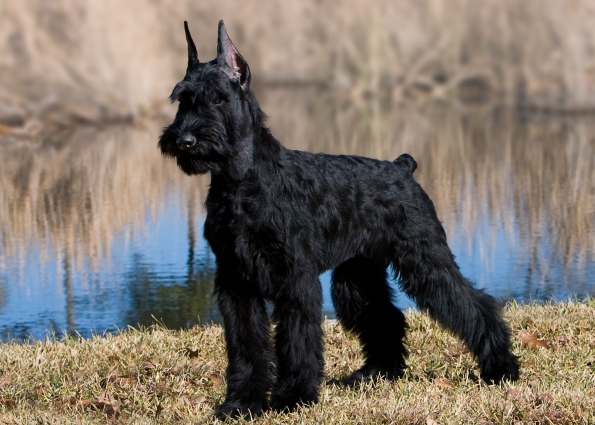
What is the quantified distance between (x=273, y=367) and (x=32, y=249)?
6.56 m

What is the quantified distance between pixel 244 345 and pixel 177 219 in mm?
7537

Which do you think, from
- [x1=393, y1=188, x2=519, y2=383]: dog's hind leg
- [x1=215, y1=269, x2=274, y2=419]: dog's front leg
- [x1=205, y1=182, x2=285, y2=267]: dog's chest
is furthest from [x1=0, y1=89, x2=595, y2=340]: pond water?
[x1=205, y1=182, x2=285, y2=267]: dog's chest

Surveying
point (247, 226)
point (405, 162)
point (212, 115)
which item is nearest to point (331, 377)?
point (405, 162)

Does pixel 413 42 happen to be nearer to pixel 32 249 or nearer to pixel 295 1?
pixel 295 1

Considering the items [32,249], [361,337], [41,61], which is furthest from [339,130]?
[361,337]

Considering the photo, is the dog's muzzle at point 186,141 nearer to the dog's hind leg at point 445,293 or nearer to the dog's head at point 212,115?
the dog's head at point 212,115

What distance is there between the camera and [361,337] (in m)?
6.18

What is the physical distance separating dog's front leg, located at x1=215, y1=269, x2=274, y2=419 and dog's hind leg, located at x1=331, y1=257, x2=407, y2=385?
37.3 inches

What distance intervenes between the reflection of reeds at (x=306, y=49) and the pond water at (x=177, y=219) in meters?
2.89

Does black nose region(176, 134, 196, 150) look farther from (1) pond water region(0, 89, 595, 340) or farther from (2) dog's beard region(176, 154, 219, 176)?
(1) pond water region(0, 89, 595, 340)

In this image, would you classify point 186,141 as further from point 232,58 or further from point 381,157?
point 381,157

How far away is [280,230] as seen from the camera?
4.99 m

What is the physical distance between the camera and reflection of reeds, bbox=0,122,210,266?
38.3ft

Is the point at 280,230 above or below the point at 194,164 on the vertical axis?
below
